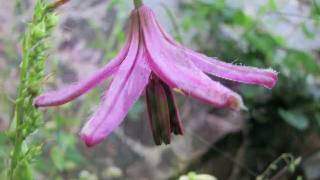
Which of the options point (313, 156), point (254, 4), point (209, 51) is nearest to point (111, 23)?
point (209, 51)

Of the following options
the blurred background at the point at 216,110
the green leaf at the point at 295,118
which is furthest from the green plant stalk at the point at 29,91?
the green leaf at the point at 295,118

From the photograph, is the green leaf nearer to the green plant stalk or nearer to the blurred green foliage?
the blurred green foliage

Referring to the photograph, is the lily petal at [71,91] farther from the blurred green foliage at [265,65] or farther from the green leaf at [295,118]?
the green leaf at [295,118]

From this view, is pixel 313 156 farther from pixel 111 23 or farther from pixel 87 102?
pixel 87 102

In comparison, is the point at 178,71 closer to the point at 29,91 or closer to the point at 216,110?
the point at 29,91

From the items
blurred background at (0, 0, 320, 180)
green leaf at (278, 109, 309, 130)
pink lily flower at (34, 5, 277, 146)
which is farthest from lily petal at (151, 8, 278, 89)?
green leaf at (278, 109, 309, 130)

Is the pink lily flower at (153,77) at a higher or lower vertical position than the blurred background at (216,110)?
higher
